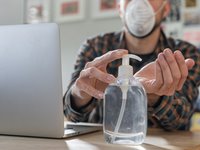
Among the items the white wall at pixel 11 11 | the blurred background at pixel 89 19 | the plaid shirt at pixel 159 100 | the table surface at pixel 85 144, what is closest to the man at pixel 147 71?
the plaid shirt at pixel 159 100

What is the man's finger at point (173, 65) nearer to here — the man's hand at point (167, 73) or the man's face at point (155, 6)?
the man's hand at point (167, 73)

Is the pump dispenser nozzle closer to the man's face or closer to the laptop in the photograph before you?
the laptop

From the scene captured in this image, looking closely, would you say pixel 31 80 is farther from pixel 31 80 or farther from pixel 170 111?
pixel 170 111

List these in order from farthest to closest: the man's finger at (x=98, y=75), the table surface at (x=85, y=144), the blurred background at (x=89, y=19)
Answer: the blurred background at (x=89, y=19) < the man's finger at (x=98, y=75) < the table surface at (x=85, y=144)

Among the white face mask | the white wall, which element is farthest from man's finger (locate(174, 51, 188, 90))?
the white face mask

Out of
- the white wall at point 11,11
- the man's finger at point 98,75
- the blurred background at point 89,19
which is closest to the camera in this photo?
the man's finger at point 98,75

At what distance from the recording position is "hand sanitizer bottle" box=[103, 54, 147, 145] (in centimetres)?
67

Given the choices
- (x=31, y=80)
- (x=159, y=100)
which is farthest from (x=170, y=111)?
(x=31, y=80)

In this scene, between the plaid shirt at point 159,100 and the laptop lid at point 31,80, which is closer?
the laptop lid at point 31,80

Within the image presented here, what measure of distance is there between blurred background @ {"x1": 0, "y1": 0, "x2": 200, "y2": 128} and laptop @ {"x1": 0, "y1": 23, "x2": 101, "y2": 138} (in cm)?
119

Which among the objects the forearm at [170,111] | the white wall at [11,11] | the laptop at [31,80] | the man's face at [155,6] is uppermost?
the man's face at [155,6]

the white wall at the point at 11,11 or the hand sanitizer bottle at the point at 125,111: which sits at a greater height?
the white wall at the point at 11,11

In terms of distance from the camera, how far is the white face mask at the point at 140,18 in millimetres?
1345

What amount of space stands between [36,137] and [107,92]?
0.56 feet
